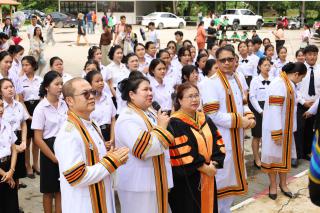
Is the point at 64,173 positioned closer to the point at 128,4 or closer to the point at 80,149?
the point at 80,149

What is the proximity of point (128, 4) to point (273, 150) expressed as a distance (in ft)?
122

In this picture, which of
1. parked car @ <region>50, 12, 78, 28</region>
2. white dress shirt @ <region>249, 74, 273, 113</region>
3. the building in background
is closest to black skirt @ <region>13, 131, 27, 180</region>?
white dress shirt @ <region>249, 74, 273, 113</region>

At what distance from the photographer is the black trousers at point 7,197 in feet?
13.5

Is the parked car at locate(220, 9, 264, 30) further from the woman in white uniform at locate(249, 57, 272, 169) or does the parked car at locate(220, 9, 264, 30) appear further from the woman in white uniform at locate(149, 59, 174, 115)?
the woman in white uniform at locate(149, 59, 174, 115)

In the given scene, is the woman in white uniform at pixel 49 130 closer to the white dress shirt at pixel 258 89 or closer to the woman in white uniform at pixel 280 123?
the woman in white uniform at pixel 280 123

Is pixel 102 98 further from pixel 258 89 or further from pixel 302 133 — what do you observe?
pixel 302 133

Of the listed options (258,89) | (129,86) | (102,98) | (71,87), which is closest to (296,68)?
(258,89)

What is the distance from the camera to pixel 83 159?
296cm

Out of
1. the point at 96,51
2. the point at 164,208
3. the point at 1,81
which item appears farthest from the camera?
the point at 96,51

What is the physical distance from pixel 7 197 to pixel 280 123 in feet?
10.1

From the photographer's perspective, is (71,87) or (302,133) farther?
(302,133)

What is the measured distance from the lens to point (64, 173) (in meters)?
2.91

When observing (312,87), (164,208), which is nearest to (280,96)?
(312,87)

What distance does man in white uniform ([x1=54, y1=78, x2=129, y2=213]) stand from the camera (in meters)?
2.90
